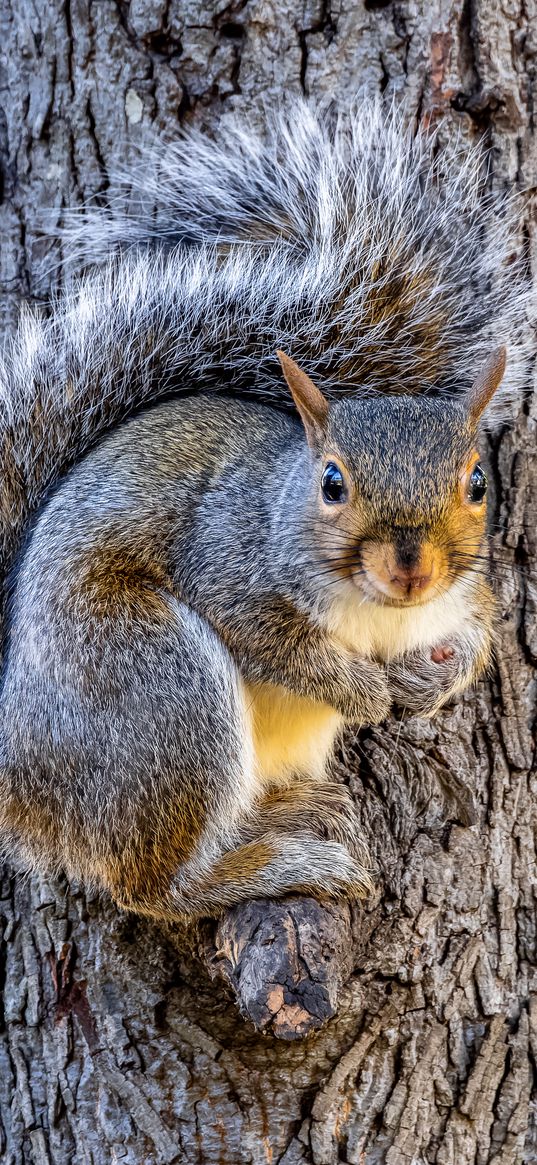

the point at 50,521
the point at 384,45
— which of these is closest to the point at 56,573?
the point at 50,521

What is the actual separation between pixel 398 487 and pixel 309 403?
0.20 m

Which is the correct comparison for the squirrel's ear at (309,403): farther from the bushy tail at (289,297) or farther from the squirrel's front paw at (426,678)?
the squirrel's front paw at (426,678)

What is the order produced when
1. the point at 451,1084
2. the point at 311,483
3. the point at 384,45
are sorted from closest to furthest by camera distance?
the point at 311,483 < the point at 451,1084 < the point at 384,45

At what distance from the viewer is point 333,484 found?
1.63 m

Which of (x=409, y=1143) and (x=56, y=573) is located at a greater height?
(x=56, y=573)

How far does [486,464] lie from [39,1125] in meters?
1.30

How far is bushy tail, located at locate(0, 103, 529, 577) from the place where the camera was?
1867 millimetres

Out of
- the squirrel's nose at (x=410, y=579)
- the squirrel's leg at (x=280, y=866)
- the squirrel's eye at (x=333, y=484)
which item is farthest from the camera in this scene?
the squirrel's leg at (x=280, y=866)

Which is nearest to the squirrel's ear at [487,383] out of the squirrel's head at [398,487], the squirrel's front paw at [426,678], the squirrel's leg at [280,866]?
the squirrel's head at [398,487]

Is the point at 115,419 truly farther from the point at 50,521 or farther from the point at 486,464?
the point at 486,464

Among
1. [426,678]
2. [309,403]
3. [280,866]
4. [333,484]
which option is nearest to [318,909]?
[280,866]

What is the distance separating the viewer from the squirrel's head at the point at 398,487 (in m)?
1.53

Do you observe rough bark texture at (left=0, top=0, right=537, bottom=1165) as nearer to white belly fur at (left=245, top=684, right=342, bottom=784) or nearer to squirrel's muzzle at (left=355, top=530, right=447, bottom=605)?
white belly fur at (left=245, top=684, right=342, bottom=784)

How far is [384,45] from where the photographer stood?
6.61ft
